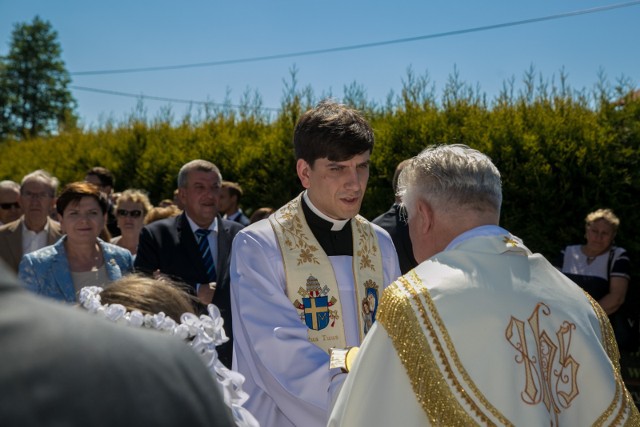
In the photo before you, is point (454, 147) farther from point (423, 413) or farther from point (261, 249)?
point (261, 249)

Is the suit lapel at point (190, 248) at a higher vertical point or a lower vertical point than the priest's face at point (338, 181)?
lower

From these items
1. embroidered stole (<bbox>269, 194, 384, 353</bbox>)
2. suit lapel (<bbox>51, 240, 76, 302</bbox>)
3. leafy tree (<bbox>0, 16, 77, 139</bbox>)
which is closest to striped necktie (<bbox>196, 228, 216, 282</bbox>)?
suit lapel (<bbox>51, 240, 76, 302</bbox>)

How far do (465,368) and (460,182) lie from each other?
612 millimetres

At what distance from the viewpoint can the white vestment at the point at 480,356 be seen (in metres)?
2.47

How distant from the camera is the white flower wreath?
6.92ft

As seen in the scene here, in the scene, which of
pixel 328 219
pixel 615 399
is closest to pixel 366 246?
pixel 328 219

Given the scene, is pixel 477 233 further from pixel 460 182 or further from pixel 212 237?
pixel 212 237

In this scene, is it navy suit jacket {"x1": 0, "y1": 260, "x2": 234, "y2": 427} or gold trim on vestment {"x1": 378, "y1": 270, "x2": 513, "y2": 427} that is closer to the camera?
navy suit jacket {"x1": 0, "y1": 260, "x2": 234, "y2": 427}

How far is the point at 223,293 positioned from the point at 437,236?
2.59 metres

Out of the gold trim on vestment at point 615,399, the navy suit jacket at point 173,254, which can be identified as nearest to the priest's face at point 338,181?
the gold trim on vestment at point 615,399

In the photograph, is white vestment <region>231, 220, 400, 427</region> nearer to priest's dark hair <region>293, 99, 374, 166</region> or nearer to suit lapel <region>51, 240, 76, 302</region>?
priest's dark hair <region>293, 99, 374, 166</region>

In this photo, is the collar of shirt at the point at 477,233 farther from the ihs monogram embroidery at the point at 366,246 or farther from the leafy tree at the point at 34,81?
the leafy tree at the point at 34,81

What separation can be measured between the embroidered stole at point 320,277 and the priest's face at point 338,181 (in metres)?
0.19

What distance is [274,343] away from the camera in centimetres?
332
